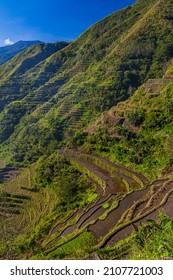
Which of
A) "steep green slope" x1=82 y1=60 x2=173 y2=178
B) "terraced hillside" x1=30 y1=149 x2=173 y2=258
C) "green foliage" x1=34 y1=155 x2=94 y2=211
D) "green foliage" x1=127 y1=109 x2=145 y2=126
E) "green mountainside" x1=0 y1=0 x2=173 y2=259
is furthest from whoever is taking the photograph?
"green foliage" x1=127 y1=109 x2=145 y2=126

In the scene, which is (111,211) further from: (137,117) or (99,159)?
(137,117)

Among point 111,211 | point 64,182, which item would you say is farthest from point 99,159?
point 111,211

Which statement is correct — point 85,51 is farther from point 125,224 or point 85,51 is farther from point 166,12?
point 125,224

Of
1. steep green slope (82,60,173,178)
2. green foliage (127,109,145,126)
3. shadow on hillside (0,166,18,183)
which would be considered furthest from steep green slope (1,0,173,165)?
green foliage (127,109,145,126)

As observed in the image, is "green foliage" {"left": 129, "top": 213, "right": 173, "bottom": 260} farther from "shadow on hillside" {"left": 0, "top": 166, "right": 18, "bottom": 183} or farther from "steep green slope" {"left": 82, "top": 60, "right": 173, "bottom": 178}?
"shadow on hillside" {"left": 0, "top": 166, "right": 18, "bottom": 183}
